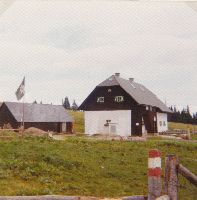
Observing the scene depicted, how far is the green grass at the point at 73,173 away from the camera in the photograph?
36.6 feet

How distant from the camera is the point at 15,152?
1630 centimetres

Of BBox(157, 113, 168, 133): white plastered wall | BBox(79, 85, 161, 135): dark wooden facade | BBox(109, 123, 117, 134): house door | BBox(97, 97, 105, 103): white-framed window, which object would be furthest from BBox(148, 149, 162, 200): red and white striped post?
BBox(157, 113, 168, 133): white plastered wall

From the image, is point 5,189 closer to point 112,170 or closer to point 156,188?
point 112,170

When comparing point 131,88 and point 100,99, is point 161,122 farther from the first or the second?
point 100,99

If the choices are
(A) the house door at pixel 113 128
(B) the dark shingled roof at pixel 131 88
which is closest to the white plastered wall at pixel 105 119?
(A) the house door at pixel 113 128

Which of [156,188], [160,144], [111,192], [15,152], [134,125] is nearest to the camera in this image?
[156,188]

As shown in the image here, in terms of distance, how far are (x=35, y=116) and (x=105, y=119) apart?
14458 mm

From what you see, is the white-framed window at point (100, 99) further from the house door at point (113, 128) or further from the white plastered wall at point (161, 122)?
the white plastered wall at point (161, 122)

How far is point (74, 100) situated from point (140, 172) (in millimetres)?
149025

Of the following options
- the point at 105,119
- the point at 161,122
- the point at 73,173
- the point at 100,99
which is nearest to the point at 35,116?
the point at 100,99

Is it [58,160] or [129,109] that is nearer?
[58,160]

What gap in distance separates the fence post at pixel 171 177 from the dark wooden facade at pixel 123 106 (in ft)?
129

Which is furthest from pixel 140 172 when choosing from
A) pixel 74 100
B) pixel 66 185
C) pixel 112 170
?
pixel 74 100

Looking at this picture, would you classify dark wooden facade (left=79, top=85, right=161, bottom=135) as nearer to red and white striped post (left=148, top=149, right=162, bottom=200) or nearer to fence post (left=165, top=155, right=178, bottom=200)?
fence post (left=165, top=155, right=178, bottom=200)
